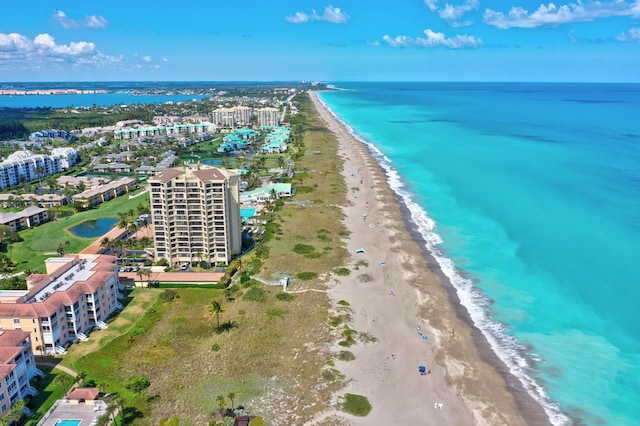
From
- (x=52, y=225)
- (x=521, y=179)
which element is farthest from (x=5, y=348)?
(x=521, y=179)

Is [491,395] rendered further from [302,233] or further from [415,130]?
[415,130]

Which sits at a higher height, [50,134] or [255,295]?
[50,134]

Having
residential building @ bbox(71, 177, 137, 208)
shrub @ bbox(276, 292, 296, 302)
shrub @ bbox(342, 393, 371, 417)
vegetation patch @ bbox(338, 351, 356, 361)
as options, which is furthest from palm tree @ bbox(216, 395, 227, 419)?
residential building @ bbox(71, 177, 137, 208)

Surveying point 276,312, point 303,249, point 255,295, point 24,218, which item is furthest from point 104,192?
point 276,312

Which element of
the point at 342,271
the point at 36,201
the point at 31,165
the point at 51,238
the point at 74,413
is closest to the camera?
the point at 74,413

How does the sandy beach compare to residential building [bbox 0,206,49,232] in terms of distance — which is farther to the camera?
residential building [bbox 0,206,49,232]

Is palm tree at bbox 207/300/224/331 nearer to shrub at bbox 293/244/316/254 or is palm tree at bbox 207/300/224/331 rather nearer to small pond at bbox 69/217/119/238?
shrub at bbox 293/244/316/254

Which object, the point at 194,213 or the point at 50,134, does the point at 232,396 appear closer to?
the point at 194,213
